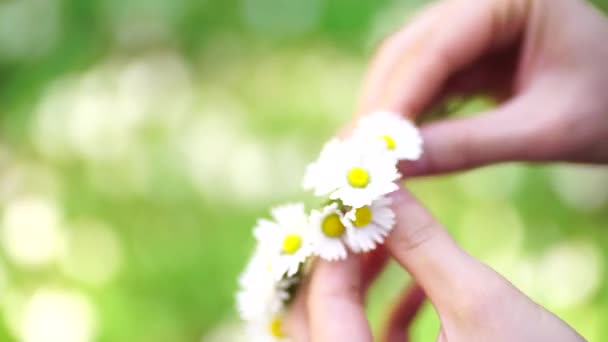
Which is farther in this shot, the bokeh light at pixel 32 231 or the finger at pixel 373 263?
the bokeh light at pixel 32 231

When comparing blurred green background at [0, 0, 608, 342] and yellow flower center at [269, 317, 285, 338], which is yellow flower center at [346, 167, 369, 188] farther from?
blurred green background at [0, 0, 608, 342]

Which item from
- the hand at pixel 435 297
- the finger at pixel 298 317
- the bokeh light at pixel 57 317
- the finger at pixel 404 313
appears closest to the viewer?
the hand at pixel 435 297

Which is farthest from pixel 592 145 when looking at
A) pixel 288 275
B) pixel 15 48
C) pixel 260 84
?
pixel 15 48

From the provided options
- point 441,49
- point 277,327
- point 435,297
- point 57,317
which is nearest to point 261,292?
point 277,327

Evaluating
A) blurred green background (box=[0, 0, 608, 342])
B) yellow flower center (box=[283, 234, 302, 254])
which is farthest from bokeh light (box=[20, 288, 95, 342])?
yellow flower center (box=[283, 234, 302, 254])

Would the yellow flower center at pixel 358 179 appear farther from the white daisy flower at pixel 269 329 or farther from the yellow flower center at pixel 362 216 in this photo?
the white daisy flower at pixel 269 329

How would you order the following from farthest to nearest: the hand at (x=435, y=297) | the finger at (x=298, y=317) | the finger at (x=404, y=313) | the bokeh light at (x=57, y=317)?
the bokeh light at (x=57, y=317)
the finger at (x=404, y=313)
the finger at (x=298, y=317)
the hand at (x=435, y=297)

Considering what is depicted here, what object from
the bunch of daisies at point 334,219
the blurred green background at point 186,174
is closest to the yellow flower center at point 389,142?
the bunch of daisies at point 334,219
